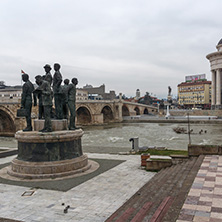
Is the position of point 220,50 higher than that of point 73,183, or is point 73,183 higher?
point 220,50

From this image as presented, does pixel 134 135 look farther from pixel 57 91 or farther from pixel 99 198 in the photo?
pixel 99 198

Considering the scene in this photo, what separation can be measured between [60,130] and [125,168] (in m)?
3.07

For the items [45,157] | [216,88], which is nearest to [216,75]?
[216,88]

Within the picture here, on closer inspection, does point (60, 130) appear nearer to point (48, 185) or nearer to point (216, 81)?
point (48, 185)

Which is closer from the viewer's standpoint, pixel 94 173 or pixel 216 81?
pixel 94 173

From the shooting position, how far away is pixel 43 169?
9562 mm

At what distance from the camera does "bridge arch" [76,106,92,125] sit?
56.1 metres

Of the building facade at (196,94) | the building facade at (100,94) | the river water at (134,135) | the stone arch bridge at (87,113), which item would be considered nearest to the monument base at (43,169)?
the river water at (134,135)

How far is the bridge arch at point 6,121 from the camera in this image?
121 feet

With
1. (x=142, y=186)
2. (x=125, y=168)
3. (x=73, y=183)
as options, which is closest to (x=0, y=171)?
(x=73, y=183)

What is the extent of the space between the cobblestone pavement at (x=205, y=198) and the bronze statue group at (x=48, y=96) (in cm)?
575

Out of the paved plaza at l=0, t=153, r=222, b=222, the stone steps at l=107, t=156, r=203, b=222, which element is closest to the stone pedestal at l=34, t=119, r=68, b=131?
the paved plaza at l=0, t=153, r=222, b=222

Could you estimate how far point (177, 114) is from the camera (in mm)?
69625

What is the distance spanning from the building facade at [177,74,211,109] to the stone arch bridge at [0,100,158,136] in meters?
35.0
